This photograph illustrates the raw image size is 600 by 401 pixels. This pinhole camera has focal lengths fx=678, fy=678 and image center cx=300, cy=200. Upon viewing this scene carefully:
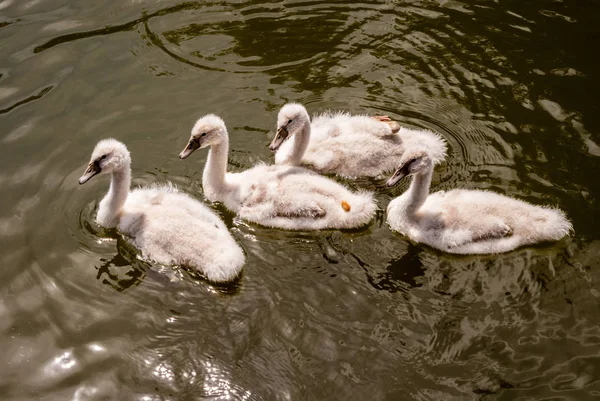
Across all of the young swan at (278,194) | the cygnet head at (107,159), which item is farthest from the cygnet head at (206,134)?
the cygnet head at (107,159)

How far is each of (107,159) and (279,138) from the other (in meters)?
1.54

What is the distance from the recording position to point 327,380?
4.73 meters

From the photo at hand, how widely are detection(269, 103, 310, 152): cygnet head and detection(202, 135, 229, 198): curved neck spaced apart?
434 mm

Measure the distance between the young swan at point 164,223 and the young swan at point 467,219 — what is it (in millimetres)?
1505

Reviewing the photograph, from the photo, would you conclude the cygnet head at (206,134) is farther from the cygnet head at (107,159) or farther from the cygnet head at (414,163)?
the cygnet head at (414,163)

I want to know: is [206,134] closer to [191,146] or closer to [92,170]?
[191,146]

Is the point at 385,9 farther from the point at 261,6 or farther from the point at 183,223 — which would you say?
the point at 183,223

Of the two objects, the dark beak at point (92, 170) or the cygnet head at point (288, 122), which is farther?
the cygnet head at point (288, 122)

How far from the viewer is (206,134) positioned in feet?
19.6

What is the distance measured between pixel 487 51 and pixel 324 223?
351cm

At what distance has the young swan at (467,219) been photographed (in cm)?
554

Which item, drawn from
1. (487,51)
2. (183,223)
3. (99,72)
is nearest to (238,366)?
(183,223)

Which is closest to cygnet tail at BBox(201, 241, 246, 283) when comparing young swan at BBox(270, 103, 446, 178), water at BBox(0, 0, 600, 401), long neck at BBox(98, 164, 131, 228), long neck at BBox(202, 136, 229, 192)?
water at BBox(0, 0, 600, 401)

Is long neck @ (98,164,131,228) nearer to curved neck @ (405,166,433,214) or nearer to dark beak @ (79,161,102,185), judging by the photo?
dark beak @ (79,161,102,185)
